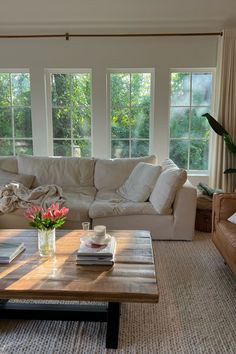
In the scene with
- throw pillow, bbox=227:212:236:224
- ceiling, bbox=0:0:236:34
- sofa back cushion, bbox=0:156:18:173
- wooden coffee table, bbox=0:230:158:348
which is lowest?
wooden coffee table, bbox=0:230:158:348

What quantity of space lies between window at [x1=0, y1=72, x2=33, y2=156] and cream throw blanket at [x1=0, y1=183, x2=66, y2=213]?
4.49 feet

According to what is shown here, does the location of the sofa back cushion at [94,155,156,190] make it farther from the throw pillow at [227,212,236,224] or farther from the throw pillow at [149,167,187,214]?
the throw pillow at [227,212,236,224]

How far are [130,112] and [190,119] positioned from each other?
2.75 ft

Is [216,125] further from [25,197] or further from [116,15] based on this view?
[25,197]

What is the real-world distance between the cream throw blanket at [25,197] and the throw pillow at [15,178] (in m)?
0.26

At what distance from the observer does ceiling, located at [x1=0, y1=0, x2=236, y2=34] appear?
153 inches

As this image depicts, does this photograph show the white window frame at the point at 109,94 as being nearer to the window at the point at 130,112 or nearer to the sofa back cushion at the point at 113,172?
the window at the point at 130,112

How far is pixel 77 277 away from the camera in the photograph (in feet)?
5.95

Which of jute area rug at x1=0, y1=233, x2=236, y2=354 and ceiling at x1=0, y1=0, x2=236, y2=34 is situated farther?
ceiling at x1=0, y1=0, x2=236, y2=34

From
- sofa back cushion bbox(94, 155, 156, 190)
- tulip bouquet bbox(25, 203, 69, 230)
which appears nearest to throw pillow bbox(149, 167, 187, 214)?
sofa back cushion bbox(94, 155, 156, 190)

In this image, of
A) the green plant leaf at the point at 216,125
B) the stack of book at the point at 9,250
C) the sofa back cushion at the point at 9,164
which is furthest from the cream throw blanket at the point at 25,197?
the green plant leaf at the point at 216,125

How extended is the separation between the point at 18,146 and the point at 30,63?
45.7 inches

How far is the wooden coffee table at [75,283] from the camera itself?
1670 millimetres

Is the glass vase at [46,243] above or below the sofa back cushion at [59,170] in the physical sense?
below
